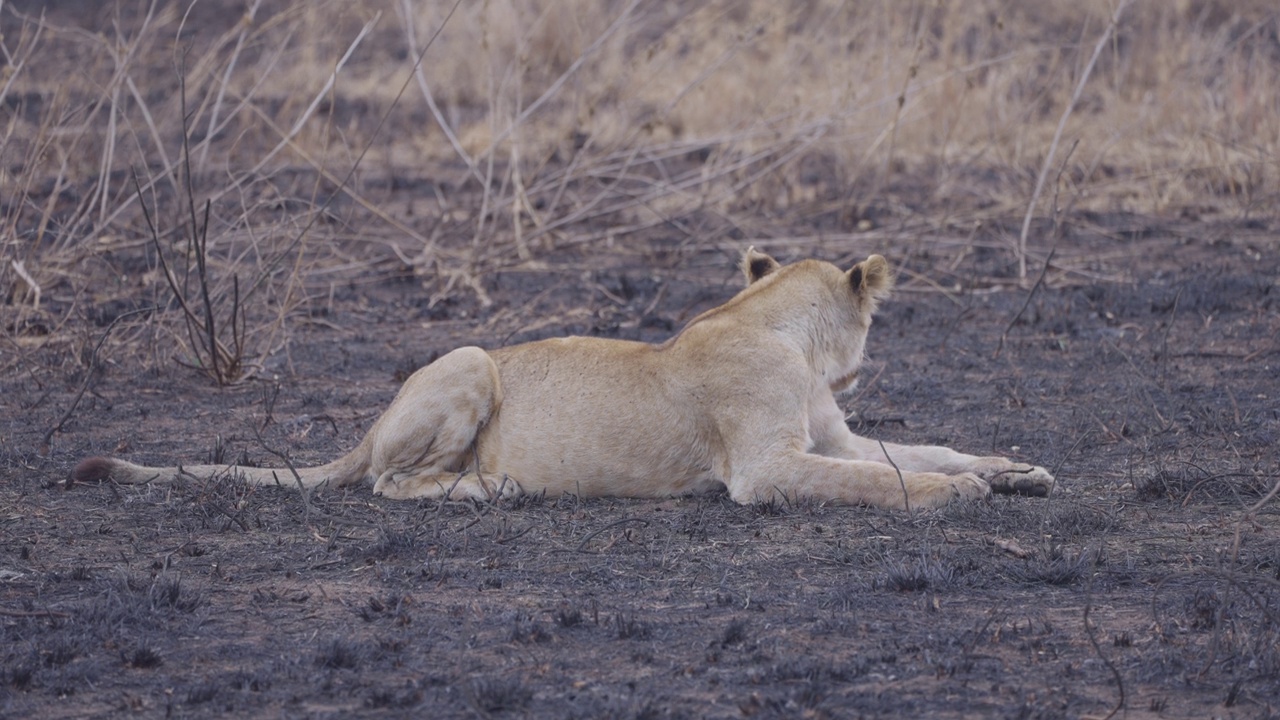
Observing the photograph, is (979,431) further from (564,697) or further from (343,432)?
(564,697)

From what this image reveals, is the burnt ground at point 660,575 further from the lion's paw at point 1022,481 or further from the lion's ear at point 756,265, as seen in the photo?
the lion's ear at point 756,265

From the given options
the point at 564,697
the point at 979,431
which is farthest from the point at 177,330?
the point at 564,697

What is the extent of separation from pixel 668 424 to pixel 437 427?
0.92 meters

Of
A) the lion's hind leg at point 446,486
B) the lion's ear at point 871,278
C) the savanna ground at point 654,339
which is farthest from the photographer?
the lion's ear at point 871,278

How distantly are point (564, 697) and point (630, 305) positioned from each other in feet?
19.7

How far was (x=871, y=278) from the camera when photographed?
575 centimetres

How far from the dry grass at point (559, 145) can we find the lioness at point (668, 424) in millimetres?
2000

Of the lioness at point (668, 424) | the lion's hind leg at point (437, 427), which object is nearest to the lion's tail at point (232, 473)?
the lioness at point (668, 424)

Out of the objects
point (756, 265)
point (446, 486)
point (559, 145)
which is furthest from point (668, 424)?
point (559, 145)

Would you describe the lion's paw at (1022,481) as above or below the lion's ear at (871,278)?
below

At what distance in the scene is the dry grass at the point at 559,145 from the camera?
27.4ft

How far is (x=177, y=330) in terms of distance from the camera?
26.2ft

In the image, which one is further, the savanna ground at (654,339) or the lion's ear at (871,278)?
the lion's ear at (871,278)

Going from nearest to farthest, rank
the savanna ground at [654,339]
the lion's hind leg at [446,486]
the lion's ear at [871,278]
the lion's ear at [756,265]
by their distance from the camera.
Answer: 1. the savanna ground at [654,339]
2. the lion's hind leg at [446,486]
3. the lion's ear at [871,278]
4. the lion's ear at [756,265]
